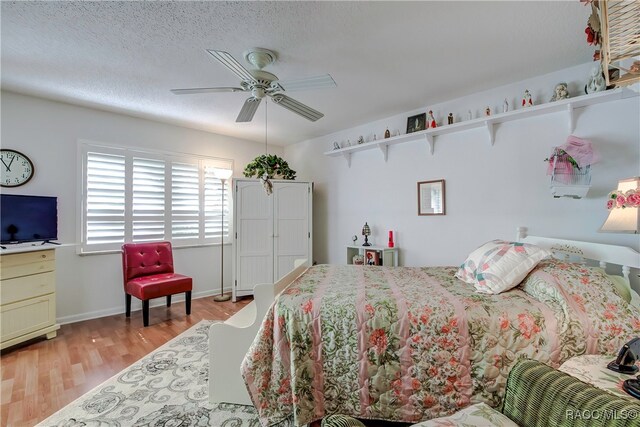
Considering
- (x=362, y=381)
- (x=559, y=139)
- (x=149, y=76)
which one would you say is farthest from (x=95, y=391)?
(x=559, y=139)

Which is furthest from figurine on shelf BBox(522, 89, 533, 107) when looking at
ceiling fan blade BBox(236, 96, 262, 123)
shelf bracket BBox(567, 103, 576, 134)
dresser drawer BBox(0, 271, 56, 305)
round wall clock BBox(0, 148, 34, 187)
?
round wall clock BBox(0, 148, 34, 187)

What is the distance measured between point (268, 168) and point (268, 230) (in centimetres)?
100

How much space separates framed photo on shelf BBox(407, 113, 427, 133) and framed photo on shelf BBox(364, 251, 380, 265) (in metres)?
1.56

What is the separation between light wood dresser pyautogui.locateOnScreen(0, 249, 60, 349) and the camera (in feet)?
8.26

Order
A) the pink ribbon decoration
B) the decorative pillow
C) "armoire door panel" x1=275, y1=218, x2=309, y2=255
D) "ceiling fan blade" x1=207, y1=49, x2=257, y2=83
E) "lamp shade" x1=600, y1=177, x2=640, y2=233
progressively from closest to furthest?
"lamp shade" x1=600, y1=177, x2=640, y2=233 → "ceiling fan blade" x1=207, y1=49, x2=257, y2=83 → the decorative pillow → the pink ribbon decoration → "armoire door panel" x1=275, y1=218, x2=309, y2=255

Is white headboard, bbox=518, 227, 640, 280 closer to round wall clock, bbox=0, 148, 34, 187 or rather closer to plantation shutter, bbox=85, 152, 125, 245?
plantation shutter, bbox=85, 152, 125, 245

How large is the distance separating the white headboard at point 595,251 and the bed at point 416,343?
298 mm

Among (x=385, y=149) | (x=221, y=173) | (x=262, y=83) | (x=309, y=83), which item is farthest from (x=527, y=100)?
(x=221, y=173)

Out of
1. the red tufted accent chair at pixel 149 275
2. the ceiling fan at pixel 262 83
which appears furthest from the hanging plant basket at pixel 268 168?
the red tufted accent chair at pixel 149 275

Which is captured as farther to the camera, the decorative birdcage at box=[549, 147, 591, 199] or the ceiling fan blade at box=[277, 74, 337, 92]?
the decorative birdcage at box=[549, 147, 591, 199]

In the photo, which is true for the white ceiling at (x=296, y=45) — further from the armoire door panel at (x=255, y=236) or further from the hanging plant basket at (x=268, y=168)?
the armoire door panel at (x=255, y=236)

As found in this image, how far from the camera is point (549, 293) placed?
1.63 metres

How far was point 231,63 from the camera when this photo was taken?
182 centimetres

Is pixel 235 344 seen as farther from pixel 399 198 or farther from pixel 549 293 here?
pixel 399 198
